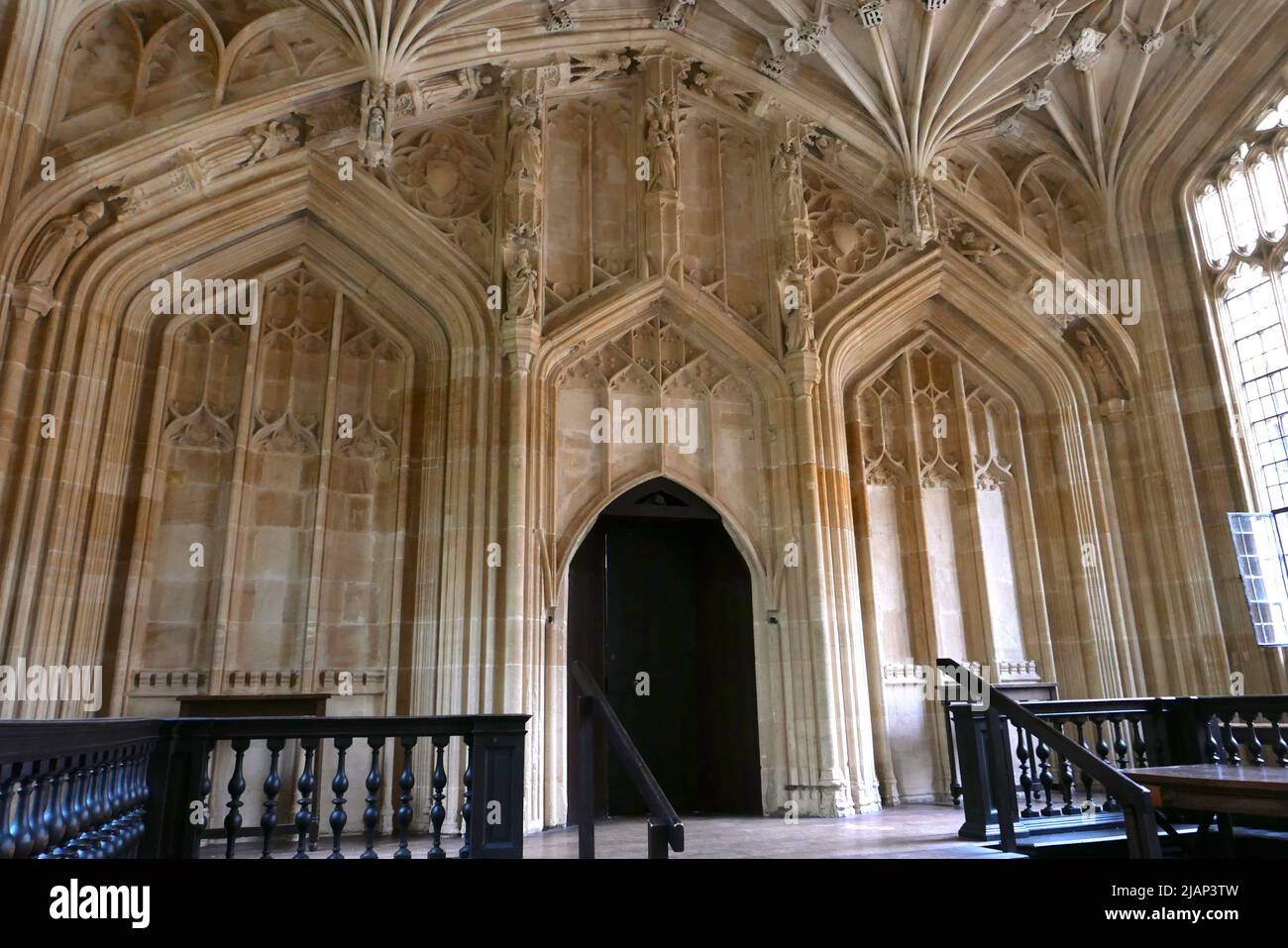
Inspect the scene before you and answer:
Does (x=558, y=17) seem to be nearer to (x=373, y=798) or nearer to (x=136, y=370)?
(x=136, y=370)

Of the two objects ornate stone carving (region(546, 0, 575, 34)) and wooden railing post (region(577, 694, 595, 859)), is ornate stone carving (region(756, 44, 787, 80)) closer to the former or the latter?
ornate stone carving (region(546, 0, 575, 34))

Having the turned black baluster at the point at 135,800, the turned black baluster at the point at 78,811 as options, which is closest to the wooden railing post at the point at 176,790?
the turned black baluster at the point at 135,800

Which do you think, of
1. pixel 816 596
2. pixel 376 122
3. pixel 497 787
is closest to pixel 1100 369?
pixel 816 596

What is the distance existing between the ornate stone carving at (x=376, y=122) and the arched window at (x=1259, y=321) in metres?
10.5

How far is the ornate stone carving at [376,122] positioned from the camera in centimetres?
928

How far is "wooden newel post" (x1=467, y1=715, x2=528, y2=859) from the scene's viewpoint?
4.94 metres

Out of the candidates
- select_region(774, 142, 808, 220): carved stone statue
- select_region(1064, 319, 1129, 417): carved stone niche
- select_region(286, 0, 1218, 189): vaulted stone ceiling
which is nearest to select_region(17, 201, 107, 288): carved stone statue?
select_region(286, 0, 1218, 189): vaulted stone ceiling

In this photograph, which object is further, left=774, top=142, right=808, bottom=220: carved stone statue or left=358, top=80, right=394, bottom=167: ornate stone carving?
left=774, top=142, right=808, bottom=220: carved stone statue

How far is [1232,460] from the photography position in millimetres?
11070

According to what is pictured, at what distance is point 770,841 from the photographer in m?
7.16

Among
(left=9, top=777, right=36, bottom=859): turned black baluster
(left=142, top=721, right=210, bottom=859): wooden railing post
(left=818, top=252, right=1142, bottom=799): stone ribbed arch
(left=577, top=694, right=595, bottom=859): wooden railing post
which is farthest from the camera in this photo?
(left=818, top=252, right=1142, bottom=799): stone ribbed arch

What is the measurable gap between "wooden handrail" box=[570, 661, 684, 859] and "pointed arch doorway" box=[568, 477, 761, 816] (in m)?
4.42

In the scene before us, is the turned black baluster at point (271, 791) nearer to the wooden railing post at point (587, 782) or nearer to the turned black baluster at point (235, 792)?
the turned black baluster at point (235, 792)
